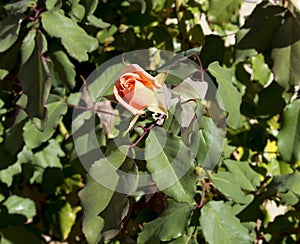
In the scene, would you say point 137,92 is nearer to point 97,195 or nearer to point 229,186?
point 97,195

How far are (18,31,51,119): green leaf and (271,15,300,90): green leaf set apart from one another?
19.8 inches

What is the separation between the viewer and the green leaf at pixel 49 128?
1.57 m

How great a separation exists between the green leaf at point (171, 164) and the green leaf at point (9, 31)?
0.46m

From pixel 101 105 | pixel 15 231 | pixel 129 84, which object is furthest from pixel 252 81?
pixel 129 84

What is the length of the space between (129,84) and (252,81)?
39.6 inches

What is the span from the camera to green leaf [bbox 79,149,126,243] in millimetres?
1149

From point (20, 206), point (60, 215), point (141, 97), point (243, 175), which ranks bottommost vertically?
point (60, 215)

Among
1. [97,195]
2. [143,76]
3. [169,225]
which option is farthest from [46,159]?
[143,76]

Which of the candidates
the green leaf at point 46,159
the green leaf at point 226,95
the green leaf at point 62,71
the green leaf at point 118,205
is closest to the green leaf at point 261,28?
the green leaf at point 226,95

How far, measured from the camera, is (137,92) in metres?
1.06

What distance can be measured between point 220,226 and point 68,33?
0.54 m

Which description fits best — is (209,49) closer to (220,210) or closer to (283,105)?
(283,105)

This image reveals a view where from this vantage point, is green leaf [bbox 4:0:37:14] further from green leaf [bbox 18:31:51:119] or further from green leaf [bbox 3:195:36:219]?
green leaf [bbox 3:195:36:219]

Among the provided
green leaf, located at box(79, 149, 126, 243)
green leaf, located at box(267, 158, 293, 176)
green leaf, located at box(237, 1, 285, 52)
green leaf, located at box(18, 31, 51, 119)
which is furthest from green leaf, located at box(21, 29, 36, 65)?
green leaf, located at box(267, 158, 293, 176)
